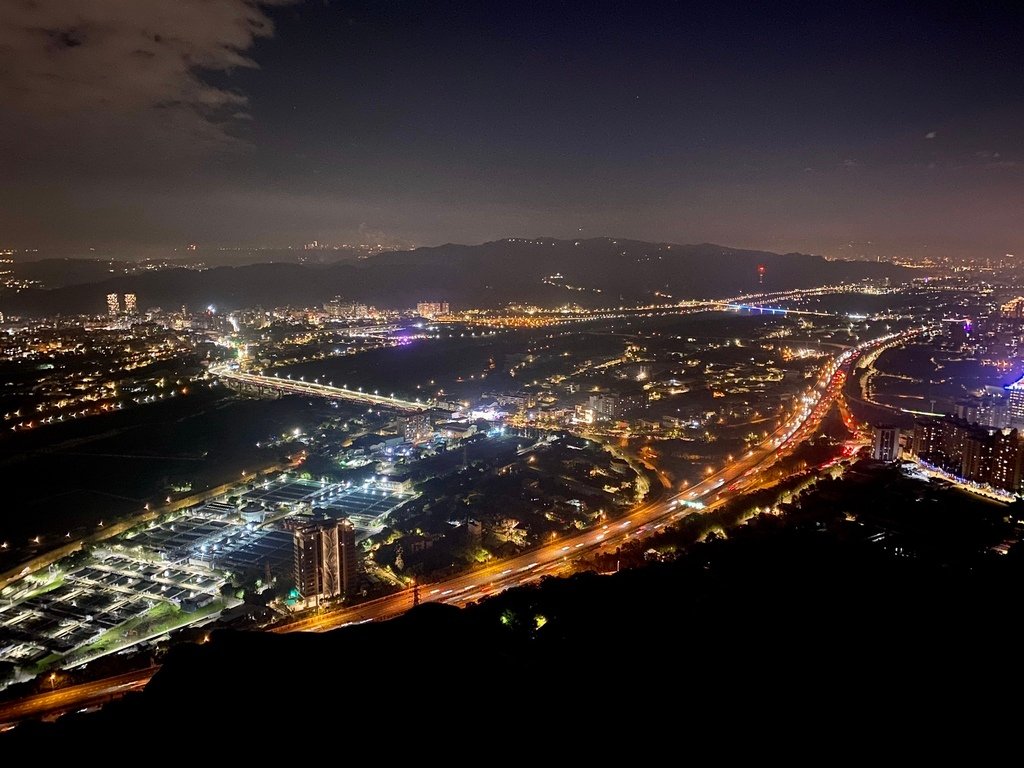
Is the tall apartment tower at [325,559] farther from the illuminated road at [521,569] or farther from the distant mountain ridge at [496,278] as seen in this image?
the distant mountain ridge at [496,278]

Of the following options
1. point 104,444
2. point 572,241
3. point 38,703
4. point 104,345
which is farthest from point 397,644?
point 572,241

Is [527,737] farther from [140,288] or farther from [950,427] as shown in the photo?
[140,288]

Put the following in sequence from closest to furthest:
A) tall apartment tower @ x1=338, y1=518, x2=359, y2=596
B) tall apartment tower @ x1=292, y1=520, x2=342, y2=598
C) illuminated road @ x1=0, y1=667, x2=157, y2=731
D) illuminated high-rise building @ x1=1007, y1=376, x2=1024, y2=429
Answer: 1. illuminated road @ x1=0, y1=667, x2=157, y2=731
2. tall apartment tower @ x1=292, y1=520, x2=342, y2=598
3. tall apartment tower @ x1=338, y1=518, x2=359, y2=596
4. illuminated high-rise building @ x1=1007, y1=376, x2=1024, y2=429

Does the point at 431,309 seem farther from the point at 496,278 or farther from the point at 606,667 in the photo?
the point at 606,667

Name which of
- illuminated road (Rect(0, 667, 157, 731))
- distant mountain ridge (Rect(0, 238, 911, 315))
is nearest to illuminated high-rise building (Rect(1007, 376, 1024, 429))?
illuminated road (Rect(0, 667, 157, 731))

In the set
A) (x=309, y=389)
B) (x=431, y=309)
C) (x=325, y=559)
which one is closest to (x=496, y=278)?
(x=431, y=309)

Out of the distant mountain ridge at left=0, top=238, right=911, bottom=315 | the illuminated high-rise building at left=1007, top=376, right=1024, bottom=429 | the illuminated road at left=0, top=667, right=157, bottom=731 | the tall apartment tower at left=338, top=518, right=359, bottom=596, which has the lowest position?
the illuminated road at left=0, top=667, right=157, bottom=731

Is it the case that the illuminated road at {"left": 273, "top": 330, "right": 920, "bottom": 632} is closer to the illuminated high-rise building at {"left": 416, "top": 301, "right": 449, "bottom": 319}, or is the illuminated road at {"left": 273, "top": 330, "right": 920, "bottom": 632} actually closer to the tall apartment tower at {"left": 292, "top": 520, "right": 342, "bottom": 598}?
the tall apartment tower at {"left": 292, "top": 520, "right": 342, "bottom": 598}
